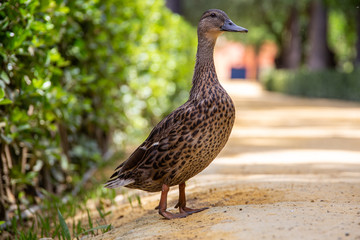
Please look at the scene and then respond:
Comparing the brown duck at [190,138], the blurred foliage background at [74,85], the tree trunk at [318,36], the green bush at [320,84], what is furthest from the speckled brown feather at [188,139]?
the tree trunk at [318,36]

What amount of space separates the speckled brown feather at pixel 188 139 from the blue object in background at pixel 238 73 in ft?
198

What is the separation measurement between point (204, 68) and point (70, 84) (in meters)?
2.69

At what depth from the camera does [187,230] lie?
3439 millimetres

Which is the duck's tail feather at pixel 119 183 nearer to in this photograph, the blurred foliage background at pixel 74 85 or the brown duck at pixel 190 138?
the brown duck at pixel 190 138

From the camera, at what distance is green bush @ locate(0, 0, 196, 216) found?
4.83 metres

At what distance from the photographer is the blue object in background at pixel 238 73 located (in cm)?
6397

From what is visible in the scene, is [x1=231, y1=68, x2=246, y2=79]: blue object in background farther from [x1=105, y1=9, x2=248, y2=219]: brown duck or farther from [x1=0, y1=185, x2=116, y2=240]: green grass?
[x1=105, y1=9, x2=248, y2=219]: brown duck

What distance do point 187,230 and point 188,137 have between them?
656 millimetres

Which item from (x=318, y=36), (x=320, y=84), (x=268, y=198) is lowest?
(x=268, y=198)

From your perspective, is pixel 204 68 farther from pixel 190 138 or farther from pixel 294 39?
pixel 294 39

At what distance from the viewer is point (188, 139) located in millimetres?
3719

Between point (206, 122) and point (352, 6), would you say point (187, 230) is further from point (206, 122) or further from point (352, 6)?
point (352, 6)

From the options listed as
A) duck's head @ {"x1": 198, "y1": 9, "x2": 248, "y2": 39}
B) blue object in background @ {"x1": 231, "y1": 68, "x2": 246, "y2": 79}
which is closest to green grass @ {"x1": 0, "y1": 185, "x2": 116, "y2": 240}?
duck's head @ {"x1": 198, "y1": 9, "x2": 248, "y2": 39}

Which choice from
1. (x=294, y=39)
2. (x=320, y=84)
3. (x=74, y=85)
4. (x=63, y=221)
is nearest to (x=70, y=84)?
(x=74, y=85)
